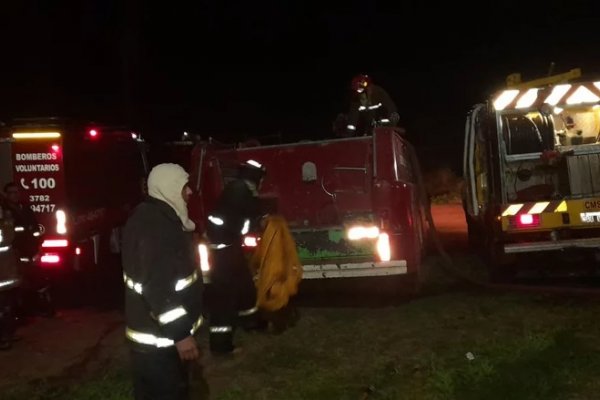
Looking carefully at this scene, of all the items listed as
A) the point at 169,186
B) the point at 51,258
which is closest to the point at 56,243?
the point at 51,258

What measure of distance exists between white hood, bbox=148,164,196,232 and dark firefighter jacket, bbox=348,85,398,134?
5.84 meters

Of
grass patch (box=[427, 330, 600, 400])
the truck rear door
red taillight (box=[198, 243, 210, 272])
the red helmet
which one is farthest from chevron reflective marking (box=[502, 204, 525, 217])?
the truck rear door

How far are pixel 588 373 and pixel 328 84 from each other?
33236 mm

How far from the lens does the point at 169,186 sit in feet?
12.7

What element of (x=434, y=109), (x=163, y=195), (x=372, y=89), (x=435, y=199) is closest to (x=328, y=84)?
(x=434, y=109)

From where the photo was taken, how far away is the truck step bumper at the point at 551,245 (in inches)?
317

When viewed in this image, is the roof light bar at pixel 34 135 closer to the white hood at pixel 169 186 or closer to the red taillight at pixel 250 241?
the red taillight at pixel 250 241

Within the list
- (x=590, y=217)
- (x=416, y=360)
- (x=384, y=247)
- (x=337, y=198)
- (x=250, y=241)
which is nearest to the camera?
(x=416, y=360)

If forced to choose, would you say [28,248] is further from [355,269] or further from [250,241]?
[355,269]

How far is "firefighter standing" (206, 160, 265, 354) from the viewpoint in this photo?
249 inches

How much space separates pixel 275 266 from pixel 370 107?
3414 mm

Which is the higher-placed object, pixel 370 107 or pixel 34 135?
pixel 370 107

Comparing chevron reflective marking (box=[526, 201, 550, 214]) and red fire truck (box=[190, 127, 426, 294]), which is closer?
red fire truck (box=[190, 127, 426, 294])

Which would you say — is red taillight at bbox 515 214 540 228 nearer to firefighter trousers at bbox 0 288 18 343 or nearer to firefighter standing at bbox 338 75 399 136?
firefighter standing at bbox 338 75 399 136
